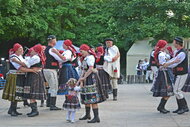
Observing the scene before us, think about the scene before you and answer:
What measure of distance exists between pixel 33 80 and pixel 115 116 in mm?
1995

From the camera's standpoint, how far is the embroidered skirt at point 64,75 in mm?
9898

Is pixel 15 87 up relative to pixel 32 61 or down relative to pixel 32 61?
down

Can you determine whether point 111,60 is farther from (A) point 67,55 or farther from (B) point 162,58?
(B) point 162,58

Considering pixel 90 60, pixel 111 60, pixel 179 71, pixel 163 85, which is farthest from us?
pixel 111 60

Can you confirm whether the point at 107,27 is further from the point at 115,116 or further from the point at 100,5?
the point at 115,116

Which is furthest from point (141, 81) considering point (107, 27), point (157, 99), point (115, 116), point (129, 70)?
point (115, 116)

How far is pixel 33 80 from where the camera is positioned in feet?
30.3

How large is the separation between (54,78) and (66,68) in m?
0.52

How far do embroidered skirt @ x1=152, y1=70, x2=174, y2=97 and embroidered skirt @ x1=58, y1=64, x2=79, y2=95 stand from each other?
194cm

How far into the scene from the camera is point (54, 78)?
33.7ft

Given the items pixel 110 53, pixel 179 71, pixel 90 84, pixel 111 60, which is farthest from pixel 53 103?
pixel 179 71

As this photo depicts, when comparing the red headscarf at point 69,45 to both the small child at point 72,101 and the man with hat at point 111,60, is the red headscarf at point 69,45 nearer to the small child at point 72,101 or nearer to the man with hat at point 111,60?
the small child at point 72,101

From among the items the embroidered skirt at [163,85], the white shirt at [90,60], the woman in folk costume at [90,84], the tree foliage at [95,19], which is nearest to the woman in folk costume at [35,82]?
the woman in folk costume at [90,84]

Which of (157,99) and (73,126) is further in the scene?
(157,99)
